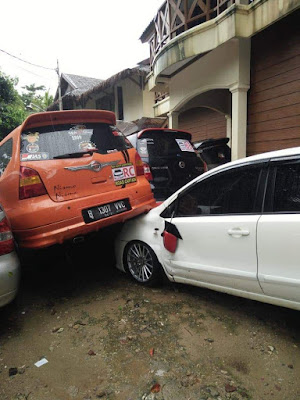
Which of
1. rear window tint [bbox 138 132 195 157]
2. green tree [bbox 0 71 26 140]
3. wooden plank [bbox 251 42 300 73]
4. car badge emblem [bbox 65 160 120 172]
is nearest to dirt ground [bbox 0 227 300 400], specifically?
A: car badge emblem [bbox 65 160 120 172]

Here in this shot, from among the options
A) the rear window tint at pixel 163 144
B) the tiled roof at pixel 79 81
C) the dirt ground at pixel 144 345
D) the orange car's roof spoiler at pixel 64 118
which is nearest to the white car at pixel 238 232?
the dirt ground at pixel 144 345

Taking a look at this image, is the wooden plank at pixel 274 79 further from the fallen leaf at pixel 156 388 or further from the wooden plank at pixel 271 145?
the fallen leaf at pixel 156 388

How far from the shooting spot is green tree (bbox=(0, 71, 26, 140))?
15.3 m

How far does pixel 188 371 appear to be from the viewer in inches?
80.1

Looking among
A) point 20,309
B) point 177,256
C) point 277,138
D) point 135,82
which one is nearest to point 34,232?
point 20,309

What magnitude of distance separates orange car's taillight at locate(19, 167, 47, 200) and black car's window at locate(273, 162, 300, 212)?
209cm

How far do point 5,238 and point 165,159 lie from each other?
8.98 ft

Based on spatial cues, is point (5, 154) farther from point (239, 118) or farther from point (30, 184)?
point (239, 118)

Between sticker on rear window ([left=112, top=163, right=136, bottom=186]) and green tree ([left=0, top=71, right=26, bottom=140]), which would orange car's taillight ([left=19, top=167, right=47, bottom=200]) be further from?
green tree ([left=0, top=71, right=26, bottom=140])

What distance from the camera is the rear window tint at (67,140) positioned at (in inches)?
114

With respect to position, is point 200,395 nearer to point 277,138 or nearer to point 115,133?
point 115,133

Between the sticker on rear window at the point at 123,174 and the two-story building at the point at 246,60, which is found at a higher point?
the two-story building at the point at 246,60

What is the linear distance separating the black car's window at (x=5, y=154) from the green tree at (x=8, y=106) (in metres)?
13.7

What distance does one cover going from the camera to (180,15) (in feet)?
23.2
